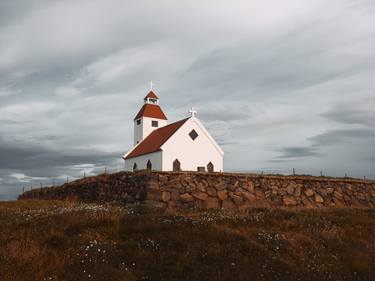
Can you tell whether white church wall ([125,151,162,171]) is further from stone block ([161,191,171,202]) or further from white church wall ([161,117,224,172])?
stone block ([161,191,171,202])

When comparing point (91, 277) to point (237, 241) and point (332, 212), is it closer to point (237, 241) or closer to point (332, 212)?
point (237, 241)

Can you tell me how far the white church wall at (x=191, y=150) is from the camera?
3378cm

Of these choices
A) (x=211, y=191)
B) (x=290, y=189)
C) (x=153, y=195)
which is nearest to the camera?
(x=153, y=195)

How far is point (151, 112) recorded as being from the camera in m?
47.3

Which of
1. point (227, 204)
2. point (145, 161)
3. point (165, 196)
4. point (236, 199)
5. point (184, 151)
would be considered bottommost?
point (227, 204)

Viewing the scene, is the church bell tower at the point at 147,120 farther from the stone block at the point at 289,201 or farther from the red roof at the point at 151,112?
the stone block at the point at 289,201

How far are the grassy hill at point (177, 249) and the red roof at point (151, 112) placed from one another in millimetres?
32611

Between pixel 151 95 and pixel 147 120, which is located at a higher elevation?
pixel 151 95

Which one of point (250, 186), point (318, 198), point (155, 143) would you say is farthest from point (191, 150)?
point (318, 198)

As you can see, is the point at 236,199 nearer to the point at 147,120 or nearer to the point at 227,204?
the point at 227,204

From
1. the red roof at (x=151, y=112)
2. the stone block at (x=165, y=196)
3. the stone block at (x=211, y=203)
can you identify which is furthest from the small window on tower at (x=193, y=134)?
the stone block at (x=165, y=196)

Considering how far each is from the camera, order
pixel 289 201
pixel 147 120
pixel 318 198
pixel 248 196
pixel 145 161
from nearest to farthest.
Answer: pixel 248 196
pixel 289 201
pixel 318 198
pixel 145 161
pixel 147 120

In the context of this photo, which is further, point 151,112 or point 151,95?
point 151,95

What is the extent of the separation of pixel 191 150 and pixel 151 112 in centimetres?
1412
